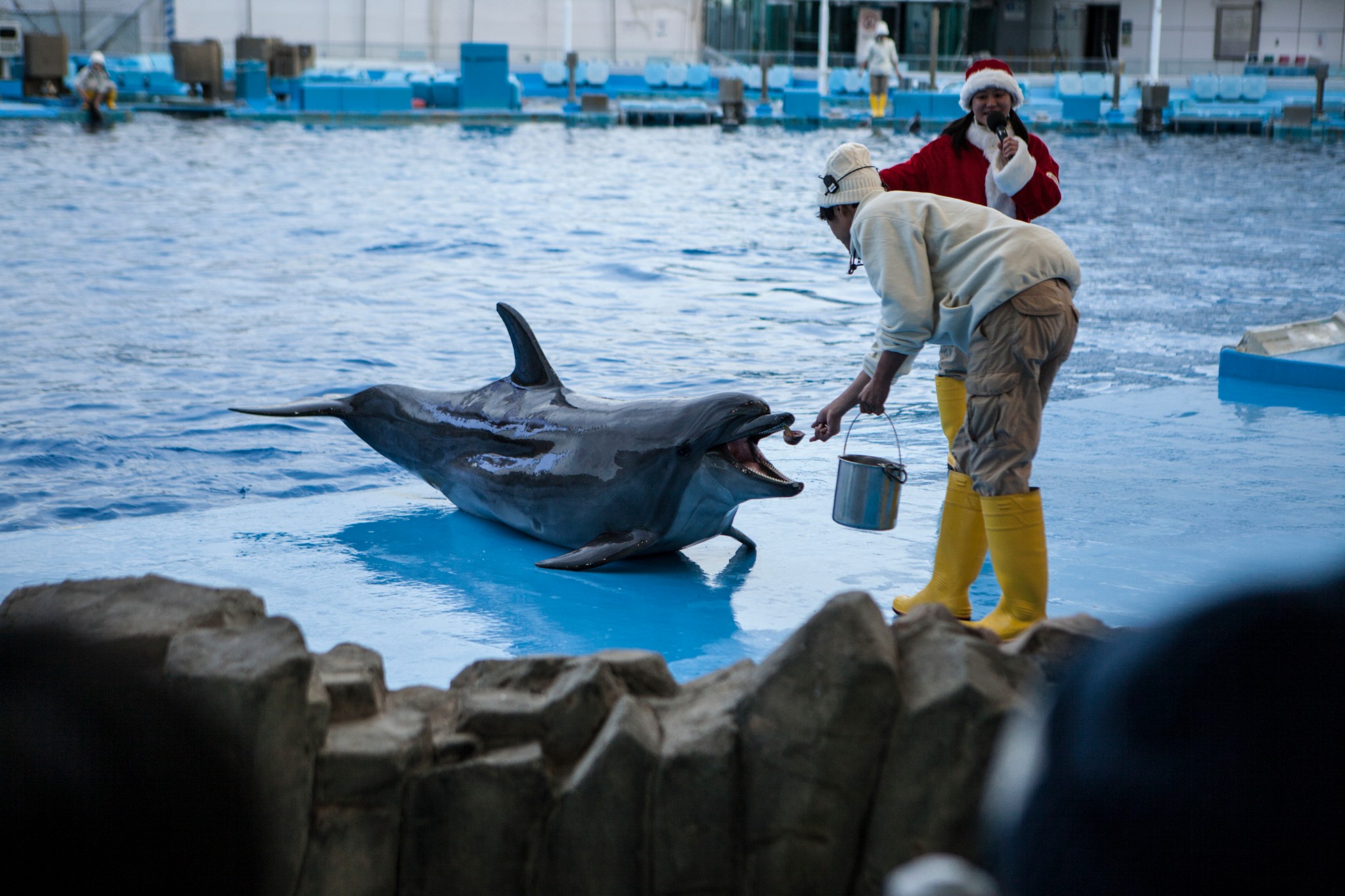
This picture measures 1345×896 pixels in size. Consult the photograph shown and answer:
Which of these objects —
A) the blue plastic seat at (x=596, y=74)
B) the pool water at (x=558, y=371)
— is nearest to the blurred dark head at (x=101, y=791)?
the pool water at (x=558, y=371)

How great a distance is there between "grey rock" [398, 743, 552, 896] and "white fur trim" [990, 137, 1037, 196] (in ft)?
8.61

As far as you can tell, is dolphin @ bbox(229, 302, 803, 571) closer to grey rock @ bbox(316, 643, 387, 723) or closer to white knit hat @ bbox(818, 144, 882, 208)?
white knit hat @ bbox(818, 144, 882, 208)

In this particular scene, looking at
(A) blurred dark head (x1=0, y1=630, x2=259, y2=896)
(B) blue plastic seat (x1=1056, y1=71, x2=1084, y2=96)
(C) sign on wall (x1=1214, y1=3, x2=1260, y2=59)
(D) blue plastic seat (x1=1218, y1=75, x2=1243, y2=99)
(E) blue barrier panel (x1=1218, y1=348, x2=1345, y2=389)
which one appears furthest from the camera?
(C) sign on wall (x1=1214, y1=3, x2=1260, y2=59)

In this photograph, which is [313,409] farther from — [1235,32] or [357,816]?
[1235,32]

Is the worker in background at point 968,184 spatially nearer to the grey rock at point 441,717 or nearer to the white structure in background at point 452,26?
the grey rock at point 441,717

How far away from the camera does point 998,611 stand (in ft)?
11.4

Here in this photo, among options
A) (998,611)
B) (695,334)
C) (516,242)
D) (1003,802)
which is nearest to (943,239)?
(998,611)

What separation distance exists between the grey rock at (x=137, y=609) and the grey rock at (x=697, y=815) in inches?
28.4

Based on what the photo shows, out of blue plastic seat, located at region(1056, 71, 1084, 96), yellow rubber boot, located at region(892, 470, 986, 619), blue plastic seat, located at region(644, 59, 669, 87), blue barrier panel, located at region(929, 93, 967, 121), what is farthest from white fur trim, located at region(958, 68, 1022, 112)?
blue plastic seat, located at region(644, 59, 669, 87)

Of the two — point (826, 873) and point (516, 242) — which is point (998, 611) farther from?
point (516, 242)

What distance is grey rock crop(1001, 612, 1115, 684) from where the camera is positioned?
201 cm

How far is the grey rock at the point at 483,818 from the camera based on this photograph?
2.01 m

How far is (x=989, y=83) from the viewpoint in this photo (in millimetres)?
3984

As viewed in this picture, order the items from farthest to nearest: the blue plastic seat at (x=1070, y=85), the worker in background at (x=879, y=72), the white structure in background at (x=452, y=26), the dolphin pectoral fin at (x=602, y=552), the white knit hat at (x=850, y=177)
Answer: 1. the white structure in background at (x=452, y=26)
2. the blue plastic seat at (x=1070, y=85)
3. the worker in background at (x=879, y=72)
4. the dolphin pectoral fin at (x=602, y=552)
5. the white knit hat at (x=850, y=177)
